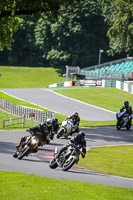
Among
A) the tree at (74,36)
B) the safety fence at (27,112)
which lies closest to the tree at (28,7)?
the safety fence at (27,112)

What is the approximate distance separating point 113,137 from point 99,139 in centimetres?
143

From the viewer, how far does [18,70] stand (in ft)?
295

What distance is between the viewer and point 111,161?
1995cm

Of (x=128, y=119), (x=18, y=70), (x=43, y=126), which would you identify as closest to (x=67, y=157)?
(x=43, y=126)

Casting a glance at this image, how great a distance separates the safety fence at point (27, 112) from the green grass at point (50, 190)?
19.8 metres

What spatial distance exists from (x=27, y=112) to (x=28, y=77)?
48.7 meters

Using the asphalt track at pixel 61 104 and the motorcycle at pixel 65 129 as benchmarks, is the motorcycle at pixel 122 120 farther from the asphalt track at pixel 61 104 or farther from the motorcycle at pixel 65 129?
the asphalt track at pixel 61 104

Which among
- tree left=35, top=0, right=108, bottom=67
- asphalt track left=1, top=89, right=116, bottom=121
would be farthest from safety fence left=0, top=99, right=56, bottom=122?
tree left=35, top=0, right=108, bottom=67

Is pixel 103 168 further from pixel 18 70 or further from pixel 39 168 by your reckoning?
pixel 18 70

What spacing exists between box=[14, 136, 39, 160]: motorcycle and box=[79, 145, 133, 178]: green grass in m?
2.12

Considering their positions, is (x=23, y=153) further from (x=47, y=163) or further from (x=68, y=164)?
(x=68, y=164)

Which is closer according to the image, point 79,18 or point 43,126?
point 43,126

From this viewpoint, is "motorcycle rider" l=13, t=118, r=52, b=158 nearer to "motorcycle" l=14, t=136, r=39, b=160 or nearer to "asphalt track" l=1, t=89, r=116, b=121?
"motorcycle" l=14, t=136, r=39, b=160

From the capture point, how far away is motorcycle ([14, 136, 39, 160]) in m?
18.0
